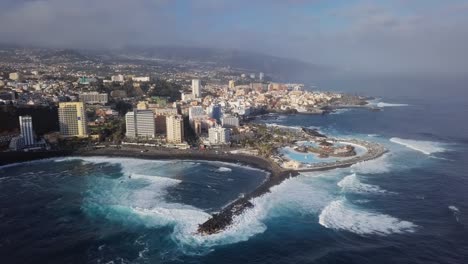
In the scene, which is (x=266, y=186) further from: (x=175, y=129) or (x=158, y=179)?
(x=175, y=129)

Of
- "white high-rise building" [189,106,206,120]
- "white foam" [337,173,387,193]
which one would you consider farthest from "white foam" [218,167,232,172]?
"white high-rise building" [189,106,206,120]

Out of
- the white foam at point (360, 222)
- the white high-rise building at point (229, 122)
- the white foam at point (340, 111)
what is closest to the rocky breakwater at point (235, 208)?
the white foam at point (360, 222)

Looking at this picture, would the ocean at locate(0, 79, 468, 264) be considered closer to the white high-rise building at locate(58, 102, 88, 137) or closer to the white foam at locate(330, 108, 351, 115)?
the white high-rise building at locate(58, 102, 88, 137)

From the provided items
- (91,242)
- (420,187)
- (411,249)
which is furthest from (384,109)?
(91,242)

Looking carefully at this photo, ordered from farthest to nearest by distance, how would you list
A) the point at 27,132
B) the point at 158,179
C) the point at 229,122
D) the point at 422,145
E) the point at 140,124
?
1. the point at 229,122
2. the point at 140,124
3. the point at 422,145
4. the point at 27,132
5. the point at 158,179

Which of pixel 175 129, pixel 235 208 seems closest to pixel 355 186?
pixel 235 208

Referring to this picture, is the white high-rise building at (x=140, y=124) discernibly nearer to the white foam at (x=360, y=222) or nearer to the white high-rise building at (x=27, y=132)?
the white high-rise building at (x=27, y=132)
